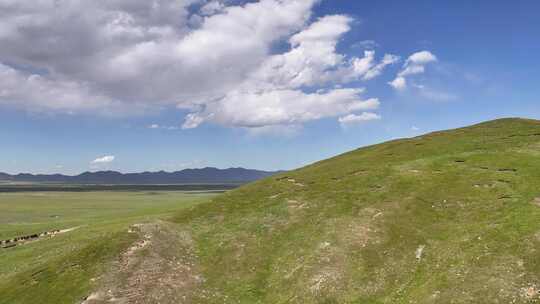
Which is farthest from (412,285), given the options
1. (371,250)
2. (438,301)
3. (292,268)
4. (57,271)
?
(57,271)

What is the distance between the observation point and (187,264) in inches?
1704

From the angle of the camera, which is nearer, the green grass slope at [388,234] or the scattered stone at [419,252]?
the green grass slope at [388,234]

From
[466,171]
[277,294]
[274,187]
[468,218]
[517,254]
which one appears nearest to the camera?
[517,254]

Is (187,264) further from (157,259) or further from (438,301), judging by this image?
(438,301)

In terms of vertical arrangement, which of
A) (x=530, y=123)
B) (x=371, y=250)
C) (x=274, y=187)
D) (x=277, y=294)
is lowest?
(x=277, y=294)

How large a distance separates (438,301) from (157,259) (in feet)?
90.6

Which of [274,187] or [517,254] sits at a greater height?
[274,187]

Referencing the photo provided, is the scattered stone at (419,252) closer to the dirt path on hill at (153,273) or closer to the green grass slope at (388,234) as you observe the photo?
the green grass slope at (388,234)

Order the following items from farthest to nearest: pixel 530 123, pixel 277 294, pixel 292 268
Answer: pixel 530 123, pixel 292 268, pixel 277 294

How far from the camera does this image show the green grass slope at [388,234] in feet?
109

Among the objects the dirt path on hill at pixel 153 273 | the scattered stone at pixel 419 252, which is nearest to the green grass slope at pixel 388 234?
the scattered stone at pixel 419 252

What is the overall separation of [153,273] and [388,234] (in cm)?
2426

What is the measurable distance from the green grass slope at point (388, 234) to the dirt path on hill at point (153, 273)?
5.16 feet

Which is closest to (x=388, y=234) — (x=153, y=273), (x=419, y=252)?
(x=419, y=252)
